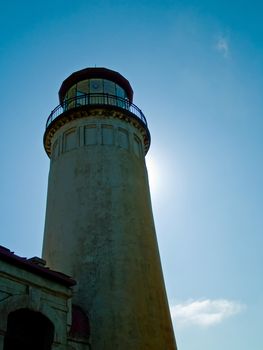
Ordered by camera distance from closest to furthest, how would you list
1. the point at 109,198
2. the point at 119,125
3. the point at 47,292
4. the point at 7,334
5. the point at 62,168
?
the point at 7,334, the point at 47,292, the point at 109,198, the point at 62,168, the point at 119,125

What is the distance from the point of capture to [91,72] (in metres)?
25.7

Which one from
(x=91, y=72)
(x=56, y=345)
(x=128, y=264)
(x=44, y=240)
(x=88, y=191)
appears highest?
(x=91, y=72)

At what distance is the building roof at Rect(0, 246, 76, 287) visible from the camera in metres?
12.3

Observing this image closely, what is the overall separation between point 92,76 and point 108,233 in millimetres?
11575

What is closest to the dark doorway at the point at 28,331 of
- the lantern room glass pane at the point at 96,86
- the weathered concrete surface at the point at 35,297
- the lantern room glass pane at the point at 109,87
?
the weathered concrete surface at the point at 35,297

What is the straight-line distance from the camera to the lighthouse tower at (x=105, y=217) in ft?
53.1

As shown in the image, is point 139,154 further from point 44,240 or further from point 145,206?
point 44,240

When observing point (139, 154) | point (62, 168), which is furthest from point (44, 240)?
point (139, 154)

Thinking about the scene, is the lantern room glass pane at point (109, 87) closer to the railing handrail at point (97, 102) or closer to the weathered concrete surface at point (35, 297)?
the railing handrail at point (97, 102)

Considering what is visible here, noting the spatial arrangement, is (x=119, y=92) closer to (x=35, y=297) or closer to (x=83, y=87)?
(x=83, y=87)

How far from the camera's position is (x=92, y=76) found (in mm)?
25766

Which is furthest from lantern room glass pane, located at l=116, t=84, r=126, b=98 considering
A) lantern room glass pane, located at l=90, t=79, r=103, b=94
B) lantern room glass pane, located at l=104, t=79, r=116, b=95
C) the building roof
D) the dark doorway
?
the dark doorway

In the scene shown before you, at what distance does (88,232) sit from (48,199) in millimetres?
4313

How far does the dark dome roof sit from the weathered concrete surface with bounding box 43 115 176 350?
4107 millimetres
